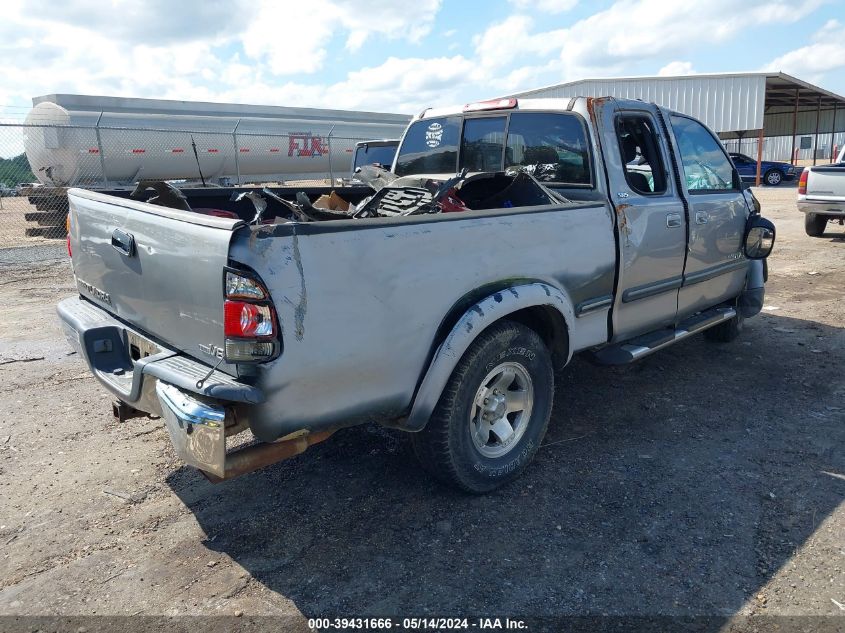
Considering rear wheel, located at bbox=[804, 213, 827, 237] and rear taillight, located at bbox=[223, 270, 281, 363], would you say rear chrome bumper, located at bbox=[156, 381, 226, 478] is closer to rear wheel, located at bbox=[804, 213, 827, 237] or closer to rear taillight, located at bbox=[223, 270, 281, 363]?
rear taillight, located at bbox=[223, 270, 281, 363]

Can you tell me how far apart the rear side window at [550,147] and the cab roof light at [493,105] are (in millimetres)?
101

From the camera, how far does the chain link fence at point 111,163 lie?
15031mm

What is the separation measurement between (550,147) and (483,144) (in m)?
0.64

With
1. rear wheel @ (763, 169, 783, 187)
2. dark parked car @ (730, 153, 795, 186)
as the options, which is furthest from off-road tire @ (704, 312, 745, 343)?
rear wheel @ (763, 169, 783, 187)

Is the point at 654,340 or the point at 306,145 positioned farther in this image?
the point at 306,145

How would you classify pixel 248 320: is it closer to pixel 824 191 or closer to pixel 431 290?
pixel 431 290

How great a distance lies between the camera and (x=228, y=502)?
11.2 ft

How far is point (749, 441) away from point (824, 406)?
930mm

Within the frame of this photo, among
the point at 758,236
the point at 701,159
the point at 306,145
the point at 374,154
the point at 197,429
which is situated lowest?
the point at 197,429

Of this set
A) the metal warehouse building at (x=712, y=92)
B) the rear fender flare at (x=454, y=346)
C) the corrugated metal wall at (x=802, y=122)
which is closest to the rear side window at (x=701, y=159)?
the rear fender flare at (x=454, y=346)

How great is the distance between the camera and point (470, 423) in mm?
3258

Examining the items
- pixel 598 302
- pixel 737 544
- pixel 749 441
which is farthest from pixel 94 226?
pixel 749 441

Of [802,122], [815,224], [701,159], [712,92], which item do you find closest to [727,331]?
[701,159]

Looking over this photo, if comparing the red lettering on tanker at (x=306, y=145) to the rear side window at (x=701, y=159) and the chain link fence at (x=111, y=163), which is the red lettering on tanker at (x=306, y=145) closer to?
the chain link fence at (x=111, y=163)
